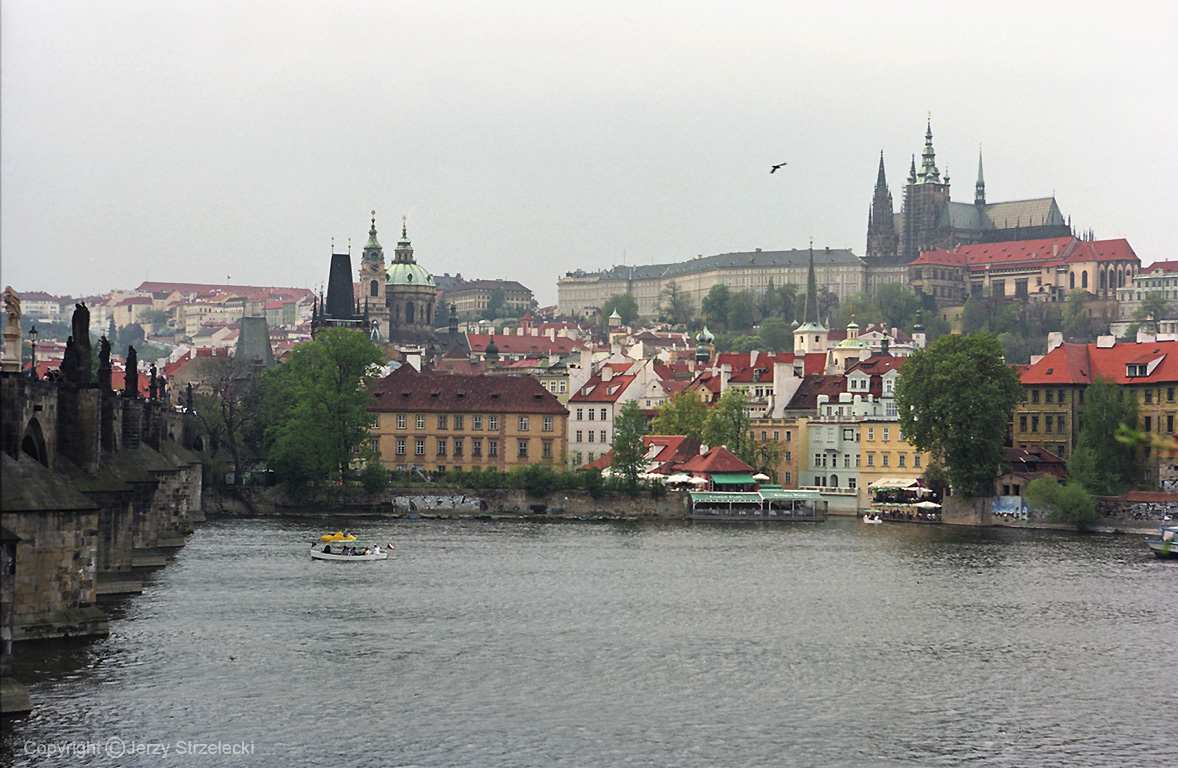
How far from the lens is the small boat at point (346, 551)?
65.6 metres

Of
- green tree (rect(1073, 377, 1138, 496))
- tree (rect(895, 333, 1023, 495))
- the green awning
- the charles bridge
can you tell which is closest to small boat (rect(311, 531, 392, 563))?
the charles bridge

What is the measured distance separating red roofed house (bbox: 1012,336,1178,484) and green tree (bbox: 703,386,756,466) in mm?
16919

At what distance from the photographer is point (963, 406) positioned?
90.1m

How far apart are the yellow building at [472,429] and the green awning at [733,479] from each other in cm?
1188

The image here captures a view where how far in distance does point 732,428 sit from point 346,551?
40.8m

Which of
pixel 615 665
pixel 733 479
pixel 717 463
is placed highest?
pixel 717 463

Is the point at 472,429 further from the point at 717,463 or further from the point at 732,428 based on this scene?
the point at 717,463

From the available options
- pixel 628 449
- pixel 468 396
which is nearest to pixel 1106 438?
pixel 628 449

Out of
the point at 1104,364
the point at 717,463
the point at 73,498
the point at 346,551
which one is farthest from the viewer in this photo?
the point at 1104,364

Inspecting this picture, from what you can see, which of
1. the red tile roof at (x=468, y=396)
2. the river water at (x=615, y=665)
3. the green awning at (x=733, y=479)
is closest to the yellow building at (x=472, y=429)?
the red tile roof at (x=468, y=396)

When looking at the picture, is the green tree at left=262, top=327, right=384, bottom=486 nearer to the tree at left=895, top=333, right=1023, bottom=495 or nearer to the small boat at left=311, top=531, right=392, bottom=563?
the small boat at left=311, top=531, right=392, bottom=563

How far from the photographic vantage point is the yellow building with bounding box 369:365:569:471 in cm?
10319

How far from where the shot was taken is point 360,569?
6231cm

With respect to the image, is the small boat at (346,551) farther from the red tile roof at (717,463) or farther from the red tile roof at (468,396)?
the red tile roof at (468,396)
